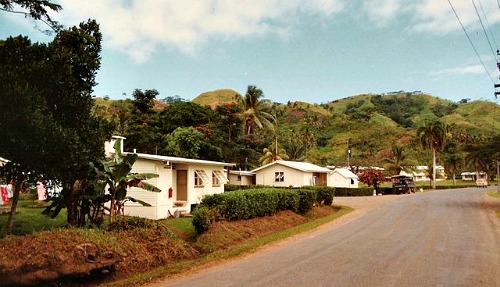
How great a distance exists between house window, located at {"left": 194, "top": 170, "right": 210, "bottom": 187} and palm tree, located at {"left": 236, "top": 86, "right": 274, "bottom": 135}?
28052 millimetres

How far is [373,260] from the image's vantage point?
435 inches

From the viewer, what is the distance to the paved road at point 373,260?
8.95 metres

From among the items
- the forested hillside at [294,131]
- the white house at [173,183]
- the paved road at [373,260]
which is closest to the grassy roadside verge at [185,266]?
the paved road at [373,260]

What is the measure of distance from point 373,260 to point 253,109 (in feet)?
145

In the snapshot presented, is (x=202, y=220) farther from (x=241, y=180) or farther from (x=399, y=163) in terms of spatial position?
(x=399, y=163)

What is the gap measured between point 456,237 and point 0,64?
1546cm

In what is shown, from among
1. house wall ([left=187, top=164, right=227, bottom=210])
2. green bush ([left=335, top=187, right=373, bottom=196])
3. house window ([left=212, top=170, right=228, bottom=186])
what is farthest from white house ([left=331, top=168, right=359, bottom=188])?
house wall ([left=187, top=164, right=227, bottom=210])

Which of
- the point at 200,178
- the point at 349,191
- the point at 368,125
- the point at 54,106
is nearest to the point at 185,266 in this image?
the point at 54,106

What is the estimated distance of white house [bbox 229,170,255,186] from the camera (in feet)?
155

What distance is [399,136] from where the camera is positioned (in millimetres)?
103500

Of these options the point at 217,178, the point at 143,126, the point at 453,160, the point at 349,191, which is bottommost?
the point at 349,191

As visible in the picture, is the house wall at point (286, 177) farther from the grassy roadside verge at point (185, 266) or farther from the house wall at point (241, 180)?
the grassy roadside verge at point (185, 266)

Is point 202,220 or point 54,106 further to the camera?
point 202,220

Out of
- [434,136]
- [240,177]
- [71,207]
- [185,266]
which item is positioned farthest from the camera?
[434,136]
